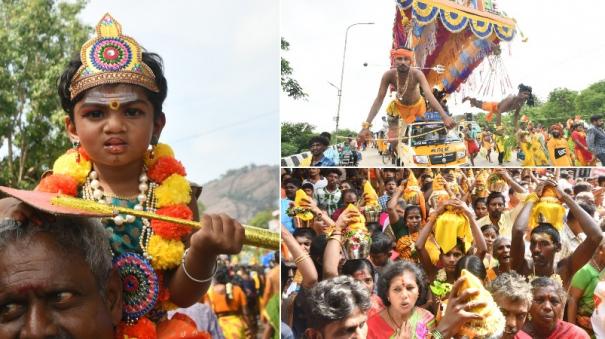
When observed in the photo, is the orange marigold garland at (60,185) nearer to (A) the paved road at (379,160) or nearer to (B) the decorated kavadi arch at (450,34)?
(A) the paved road at (379,160)

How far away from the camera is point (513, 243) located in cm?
712

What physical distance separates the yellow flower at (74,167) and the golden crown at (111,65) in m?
0.25

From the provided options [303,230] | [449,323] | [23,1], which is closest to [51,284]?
[449,323]

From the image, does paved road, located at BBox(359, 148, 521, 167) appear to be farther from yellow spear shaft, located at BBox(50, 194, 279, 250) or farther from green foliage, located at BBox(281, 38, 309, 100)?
yellow spear shaft, located at BBox(50, 194, 279, 250)

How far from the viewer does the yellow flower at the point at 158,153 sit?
9.89 ft

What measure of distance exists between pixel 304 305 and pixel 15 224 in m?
4.49

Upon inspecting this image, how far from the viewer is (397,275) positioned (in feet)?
21.5

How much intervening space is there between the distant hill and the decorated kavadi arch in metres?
17.0

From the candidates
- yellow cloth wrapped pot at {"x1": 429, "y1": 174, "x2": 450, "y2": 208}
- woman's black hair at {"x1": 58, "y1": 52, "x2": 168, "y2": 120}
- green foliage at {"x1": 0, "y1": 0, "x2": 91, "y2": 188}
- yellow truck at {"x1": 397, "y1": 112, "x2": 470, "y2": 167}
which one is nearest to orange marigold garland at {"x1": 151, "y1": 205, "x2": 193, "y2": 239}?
woman's black hair at {"x1": 58, "y1": 52, "x2": 168, "y2": 120}

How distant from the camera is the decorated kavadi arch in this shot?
7398mm

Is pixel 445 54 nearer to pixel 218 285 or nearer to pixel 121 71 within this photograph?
pixel 218 285

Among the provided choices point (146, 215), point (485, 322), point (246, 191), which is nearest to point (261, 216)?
point (246, 191)

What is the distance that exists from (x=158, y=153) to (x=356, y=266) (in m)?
3.96

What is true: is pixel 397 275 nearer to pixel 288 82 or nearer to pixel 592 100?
pixel 288 82
